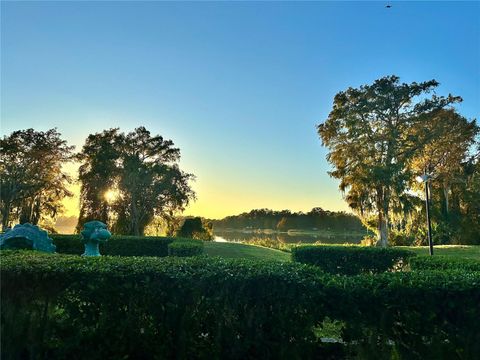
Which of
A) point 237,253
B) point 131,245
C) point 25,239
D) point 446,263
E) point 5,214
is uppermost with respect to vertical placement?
point 5,214

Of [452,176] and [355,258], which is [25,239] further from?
[452,176]

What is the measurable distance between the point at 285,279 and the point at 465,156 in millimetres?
26279

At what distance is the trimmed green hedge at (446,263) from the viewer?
708cm

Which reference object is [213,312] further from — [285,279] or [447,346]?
[447,346]

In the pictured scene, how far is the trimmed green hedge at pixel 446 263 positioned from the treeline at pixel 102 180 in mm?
19784

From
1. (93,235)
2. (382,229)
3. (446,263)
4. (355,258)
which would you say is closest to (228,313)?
(446,263)

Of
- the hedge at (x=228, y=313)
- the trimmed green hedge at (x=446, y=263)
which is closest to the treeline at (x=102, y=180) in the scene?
the trimmed green hedge at (x=446, y=263)

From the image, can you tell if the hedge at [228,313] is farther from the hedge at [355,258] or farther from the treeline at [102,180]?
the treeline at [102,180]

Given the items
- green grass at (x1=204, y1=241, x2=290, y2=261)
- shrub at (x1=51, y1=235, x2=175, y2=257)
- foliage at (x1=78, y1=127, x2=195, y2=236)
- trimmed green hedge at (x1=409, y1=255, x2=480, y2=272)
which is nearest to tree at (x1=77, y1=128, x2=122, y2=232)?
foliage at (x1=78, y1=127, x2=195, y2=236)

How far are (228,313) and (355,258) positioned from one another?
9.07 m

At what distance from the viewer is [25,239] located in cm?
1002

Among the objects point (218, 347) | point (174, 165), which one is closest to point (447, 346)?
point (218, 347)

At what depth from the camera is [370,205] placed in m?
22.7

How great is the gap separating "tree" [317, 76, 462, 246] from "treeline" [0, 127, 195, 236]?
1093 cm
